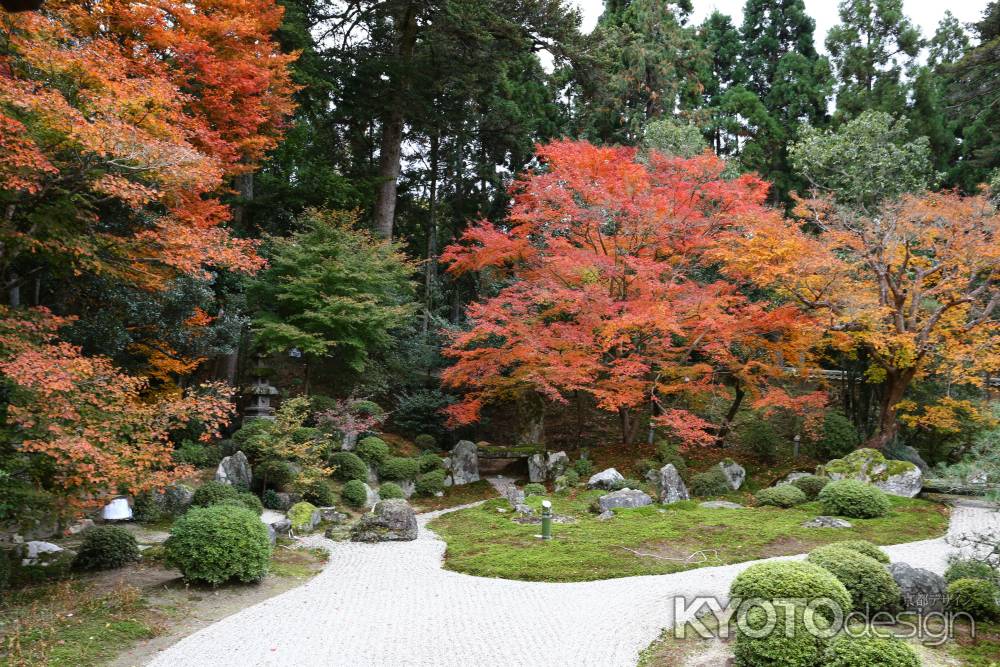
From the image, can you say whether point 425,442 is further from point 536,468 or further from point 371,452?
point 536,468

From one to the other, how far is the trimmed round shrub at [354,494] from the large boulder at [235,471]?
1.80m

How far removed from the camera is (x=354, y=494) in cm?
1257

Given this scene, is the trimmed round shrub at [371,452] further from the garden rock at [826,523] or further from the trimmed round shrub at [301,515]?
the garden rock at [826,523]

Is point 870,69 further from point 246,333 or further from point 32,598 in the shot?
point 32,598

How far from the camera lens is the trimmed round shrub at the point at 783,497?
39.3 feet

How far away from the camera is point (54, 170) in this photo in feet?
22.5

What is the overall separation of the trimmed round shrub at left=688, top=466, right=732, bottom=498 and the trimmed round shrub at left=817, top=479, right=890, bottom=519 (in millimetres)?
2777

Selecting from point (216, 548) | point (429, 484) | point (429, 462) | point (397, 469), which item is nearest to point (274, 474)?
point (397, 469)

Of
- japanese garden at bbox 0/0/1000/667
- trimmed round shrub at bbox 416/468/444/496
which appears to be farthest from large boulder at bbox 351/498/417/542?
trimmed round shrub at bbox 416/468/444/496

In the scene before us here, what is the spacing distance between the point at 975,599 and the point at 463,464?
1095cm

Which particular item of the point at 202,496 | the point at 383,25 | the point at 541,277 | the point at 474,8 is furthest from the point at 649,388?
the point at 383,25

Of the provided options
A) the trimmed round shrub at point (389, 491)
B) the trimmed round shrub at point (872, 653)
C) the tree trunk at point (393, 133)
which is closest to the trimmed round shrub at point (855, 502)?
the trimmed round shrub at point (872, 653)

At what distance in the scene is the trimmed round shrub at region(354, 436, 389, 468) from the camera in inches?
565

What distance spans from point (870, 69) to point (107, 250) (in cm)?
2520
